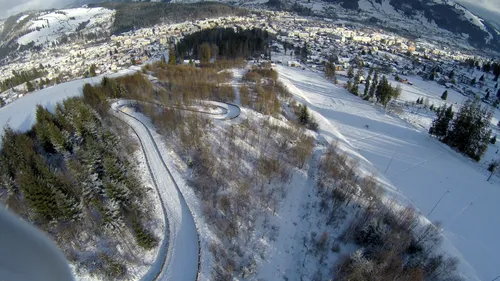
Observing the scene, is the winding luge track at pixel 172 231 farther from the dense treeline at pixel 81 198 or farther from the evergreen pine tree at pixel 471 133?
the evergreen pine tree at pixel 471 133

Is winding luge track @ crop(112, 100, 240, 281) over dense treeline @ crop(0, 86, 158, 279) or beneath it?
beneath

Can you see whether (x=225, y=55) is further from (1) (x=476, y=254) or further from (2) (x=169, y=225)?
(1) (x=476, y=254)

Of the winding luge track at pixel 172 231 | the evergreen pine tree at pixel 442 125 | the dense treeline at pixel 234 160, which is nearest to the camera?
the winding luge track at pixel 172 231

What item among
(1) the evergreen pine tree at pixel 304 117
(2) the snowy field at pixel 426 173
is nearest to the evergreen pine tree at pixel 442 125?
(2) the snowy field at pixel 426 173

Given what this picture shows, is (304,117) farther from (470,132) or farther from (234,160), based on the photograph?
(470,132)

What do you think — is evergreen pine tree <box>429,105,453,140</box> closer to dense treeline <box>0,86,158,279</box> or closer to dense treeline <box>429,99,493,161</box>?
dense treeline <box>429,99,493,161</box>

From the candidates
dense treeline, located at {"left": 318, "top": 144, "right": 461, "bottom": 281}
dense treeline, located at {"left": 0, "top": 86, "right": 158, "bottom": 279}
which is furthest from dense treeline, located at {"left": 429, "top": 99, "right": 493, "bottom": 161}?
dense treeline, located at {"left": 0, "top": 86, "right": 158, "bottom": 279}
